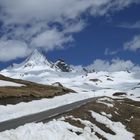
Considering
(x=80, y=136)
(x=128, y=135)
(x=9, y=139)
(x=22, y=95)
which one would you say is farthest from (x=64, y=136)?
(x=22, y=95)

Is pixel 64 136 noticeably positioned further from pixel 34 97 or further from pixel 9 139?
pixel 34 97

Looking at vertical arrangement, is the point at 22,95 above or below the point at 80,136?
above

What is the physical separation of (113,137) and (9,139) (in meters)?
19.8

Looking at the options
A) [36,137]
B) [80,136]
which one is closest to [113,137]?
[80,136]

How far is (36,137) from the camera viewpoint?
103 feet

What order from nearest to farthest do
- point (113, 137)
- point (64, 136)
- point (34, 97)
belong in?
point (64, 136)
point (113, 137)
point (34, 97)

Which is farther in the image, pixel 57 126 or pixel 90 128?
pixel 90 128

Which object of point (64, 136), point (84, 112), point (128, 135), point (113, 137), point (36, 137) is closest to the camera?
point (36, 137)

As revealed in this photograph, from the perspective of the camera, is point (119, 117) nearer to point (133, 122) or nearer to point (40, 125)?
point (133, 122)

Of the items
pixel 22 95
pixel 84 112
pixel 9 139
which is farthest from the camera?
pixel 22 95

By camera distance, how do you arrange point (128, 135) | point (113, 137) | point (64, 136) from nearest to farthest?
point (64, 136) → point (113, 137) → point (128, 135)

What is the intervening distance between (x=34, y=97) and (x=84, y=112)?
98.2ft

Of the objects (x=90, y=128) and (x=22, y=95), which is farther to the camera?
(x=22, y=95)

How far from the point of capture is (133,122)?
6212 cm
